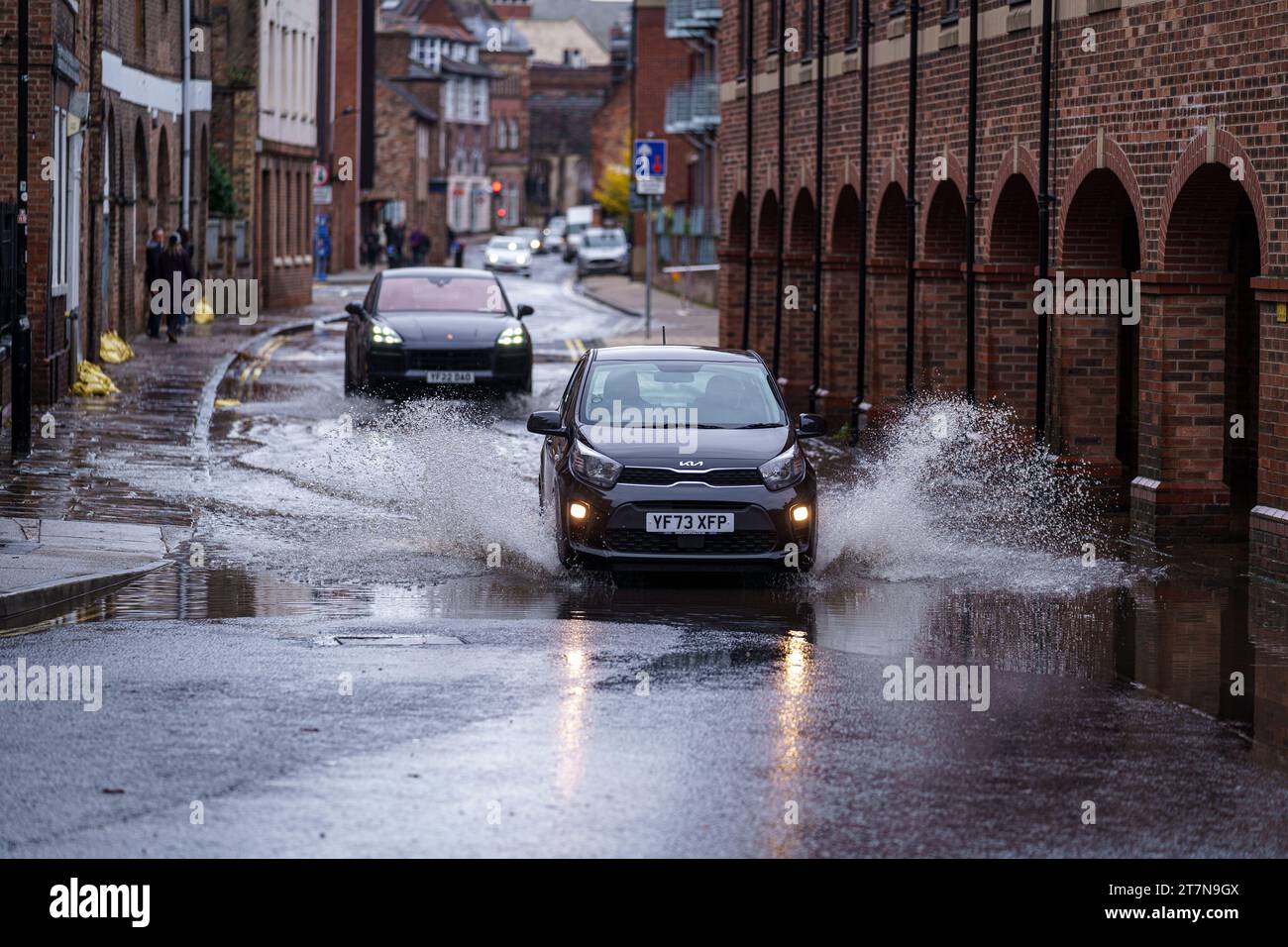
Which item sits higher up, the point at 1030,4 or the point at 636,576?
the point at 1030,4

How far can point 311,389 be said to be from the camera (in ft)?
99.0

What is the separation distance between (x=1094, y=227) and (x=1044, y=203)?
46 cm

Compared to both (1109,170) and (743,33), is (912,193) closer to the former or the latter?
(1109,170)

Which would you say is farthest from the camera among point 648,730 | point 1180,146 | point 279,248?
point 279,248

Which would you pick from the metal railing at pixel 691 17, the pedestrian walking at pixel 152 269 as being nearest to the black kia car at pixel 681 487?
the pedestrian walking at pixel 152 269

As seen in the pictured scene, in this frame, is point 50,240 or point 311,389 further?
point 311,389

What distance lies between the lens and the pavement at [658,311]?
4328cm

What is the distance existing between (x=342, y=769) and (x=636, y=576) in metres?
6.02

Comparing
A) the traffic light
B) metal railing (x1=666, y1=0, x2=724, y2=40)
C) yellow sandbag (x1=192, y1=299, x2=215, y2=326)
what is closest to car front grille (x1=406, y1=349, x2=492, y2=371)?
yellow sandbag (x1=192, y1=299, x2=215, y2=326)

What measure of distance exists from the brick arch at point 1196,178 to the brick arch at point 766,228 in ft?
53.5

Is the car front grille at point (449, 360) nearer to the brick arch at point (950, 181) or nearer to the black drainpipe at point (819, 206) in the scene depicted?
the black drainpipe at point (819, 206)

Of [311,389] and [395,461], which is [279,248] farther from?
[395,461]

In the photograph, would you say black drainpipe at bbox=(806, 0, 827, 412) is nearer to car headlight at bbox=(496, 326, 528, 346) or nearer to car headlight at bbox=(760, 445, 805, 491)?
car headlight at bbox=(496, 326, 528, 346)
